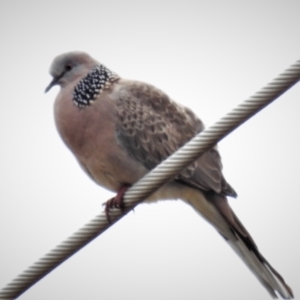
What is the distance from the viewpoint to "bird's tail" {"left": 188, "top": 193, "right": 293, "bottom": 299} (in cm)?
539

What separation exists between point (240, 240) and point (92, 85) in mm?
1400

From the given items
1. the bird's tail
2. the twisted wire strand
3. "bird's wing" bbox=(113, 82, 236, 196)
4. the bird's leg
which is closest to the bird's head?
"bird's wing" bbox=(113, 82, 236, 196)

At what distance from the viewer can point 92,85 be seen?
583 cm

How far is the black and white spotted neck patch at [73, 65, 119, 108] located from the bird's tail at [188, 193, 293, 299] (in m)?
0.96

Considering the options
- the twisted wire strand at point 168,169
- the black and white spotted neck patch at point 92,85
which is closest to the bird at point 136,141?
the black and white spotted neck patch at point 92,85

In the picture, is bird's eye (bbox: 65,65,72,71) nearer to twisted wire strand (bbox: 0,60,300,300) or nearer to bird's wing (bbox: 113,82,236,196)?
bird's wing (bbox: 113,82,236,196)

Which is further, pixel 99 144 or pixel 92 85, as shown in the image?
pixel 92 85

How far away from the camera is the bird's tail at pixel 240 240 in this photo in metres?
5.39

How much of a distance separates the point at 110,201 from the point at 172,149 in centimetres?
81

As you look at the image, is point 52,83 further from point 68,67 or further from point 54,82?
point 68,67

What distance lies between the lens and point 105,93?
19.0 feet

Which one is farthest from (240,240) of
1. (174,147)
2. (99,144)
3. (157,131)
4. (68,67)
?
(68,67)

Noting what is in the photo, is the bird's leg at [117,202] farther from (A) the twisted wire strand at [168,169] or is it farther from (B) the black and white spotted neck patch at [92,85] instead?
(B) the black and white spotted neck patch at [92,85]

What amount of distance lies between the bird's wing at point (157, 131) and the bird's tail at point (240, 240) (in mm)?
115
